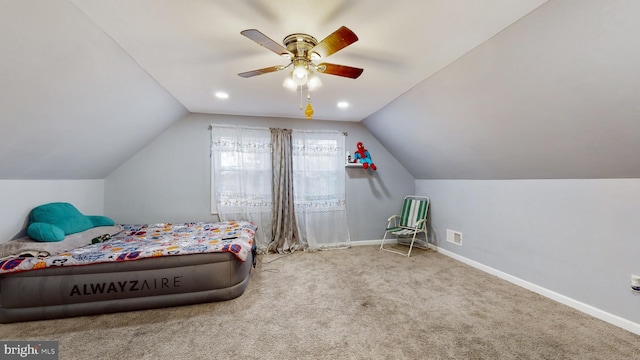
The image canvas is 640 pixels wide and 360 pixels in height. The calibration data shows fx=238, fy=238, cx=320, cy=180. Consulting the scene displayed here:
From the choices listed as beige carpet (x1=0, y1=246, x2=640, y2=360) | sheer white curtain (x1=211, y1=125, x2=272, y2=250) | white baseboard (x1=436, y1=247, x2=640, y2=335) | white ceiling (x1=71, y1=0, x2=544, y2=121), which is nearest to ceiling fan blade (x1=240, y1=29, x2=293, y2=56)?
white ceiling (x1=71, y1=0, x2=544, y2=121)

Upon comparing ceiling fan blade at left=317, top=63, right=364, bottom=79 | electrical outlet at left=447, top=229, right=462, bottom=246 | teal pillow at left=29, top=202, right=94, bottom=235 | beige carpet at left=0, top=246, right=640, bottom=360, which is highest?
ceiling fan blade at left=317, top=63, right=364, bottom=79

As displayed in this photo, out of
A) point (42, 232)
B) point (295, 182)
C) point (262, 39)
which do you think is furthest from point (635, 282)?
point (42, 232)

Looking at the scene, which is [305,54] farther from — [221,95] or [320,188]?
[320,188]

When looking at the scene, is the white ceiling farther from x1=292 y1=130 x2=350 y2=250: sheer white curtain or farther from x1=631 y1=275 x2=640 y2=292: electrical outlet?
x1=631 y1=275 x2=640 y2=292: electrical outlet

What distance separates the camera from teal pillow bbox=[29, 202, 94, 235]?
250cm

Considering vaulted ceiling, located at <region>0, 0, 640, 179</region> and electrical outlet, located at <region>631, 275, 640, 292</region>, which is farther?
electrical outlet, located at <region>631, 275, 640, 292</region>

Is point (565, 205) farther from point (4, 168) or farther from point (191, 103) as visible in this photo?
point (4, 168)

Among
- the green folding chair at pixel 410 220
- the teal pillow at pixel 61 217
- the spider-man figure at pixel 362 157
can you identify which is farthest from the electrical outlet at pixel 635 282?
the teal pillow at pixel 61 217

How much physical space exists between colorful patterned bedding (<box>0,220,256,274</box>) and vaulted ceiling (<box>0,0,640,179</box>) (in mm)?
957

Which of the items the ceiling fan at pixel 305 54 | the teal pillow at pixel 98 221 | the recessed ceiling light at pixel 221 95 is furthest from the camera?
the teal pillow at pixel 98 221

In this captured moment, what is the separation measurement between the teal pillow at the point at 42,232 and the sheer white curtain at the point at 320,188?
2.78 meters

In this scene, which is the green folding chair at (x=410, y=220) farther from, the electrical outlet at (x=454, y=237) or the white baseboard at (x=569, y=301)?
the white baseboard at (x=569, y=301)

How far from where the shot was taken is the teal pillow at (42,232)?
228 cm

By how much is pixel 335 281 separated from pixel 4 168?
3.37 m
